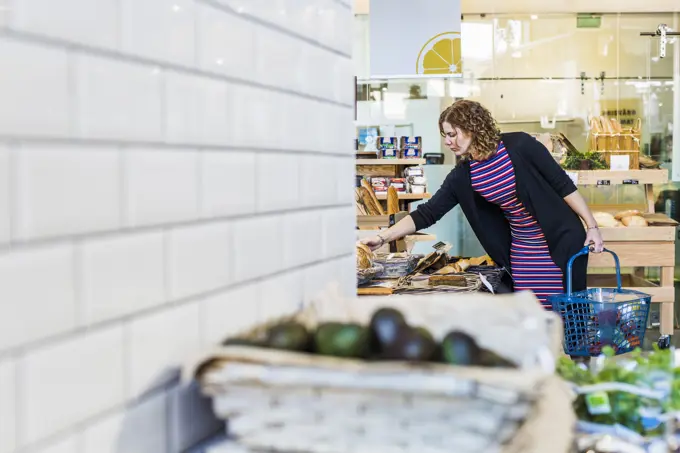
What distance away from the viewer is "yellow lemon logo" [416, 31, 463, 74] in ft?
21.5

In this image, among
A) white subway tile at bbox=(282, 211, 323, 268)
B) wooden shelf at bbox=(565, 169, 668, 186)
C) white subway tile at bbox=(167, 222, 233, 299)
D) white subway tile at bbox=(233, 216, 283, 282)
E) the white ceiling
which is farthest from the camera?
the white ceiling

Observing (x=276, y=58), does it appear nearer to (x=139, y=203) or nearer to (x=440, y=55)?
(x=139, y=203)

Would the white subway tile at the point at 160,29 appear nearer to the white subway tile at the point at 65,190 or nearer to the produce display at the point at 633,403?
the white subway tile at the point at 65,190

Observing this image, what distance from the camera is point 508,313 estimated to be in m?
1.16

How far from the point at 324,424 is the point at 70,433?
28 centimetres

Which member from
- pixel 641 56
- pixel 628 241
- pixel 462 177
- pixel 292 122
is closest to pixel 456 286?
pixel 462 177

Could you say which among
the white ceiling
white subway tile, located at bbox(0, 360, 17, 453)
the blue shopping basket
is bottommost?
the blue shopping basket

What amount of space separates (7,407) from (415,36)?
20.4 ft

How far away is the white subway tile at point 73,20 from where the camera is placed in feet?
2.69

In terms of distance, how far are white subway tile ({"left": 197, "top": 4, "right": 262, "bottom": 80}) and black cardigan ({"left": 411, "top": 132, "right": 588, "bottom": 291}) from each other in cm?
303

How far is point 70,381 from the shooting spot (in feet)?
2.87

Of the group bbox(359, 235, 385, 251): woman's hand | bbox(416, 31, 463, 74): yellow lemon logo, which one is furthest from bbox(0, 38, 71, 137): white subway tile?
bbox(416, 31, 463, 74): yellow lemon logo

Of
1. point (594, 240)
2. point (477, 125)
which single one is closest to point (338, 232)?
point (477, 125)

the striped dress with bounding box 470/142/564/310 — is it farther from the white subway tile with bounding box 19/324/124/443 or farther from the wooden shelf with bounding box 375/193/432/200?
the white subway tile with bounding box 19/324/124/443
